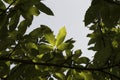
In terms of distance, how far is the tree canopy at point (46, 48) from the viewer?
2.14 metres

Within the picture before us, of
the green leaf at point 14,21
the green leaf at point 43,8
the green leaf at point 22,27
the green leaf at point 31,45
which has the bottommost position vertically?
the green leaf at point 31,45

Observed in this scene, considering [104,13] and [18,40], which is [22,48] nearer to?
[18,40]

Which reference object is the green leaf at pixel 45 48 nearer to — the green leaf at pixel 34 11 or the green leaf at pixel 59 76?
the green leaf at pixel 59 76

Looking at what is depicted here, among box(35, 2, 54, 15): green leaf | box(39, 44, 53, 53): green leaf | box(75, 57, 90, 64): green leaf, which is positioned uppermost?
box(35, 2, 54, 15): green leaf

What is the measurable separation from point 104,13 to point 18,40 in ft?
2.71

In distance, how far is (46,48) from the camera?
2.67 m

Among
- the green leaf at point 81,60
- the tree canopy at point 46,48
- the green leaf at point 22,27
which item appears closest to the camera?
the tree canopy at point 46,48

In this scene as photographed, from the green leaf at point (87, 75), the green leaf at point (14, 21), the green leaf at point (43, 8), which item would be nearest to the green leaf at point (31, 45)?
the green leaf at point (14, 21)

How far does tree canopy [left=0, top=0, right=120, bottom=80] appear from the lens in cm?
214

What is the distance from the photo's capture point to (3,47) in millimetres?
2404

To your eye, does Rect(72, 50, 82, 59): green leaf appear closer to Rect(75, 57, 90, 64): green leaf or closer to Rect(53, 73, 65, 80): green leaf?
Rect(75, 57, 90, 64): green leaf

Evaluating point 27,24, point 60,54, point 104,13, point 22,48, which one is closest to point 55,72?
point 60,54

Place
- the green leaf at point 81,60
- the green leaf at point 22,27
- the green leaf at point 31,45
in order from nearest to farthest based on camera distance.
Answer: the green leaf at point 22,27, the green leaf at point 31,45, the green leaf at point 81,60

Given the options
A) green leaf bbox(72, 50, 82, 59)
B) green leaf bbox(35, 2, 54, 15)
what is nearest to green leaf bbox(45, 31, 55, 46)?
green leaf bbox(72, 50, 82, 59)
